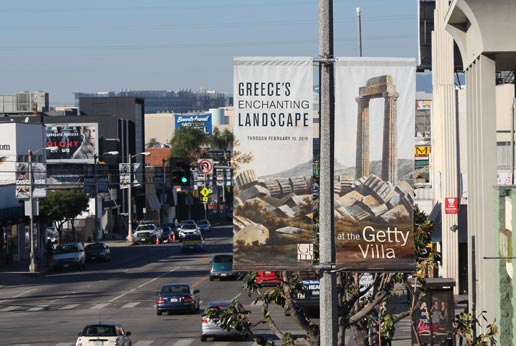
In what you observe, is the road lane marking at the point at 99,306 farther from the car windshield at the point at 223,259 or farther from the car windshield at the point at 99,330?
the car windshield at the point at 99,330

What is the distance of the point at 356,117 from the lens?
15.2 m

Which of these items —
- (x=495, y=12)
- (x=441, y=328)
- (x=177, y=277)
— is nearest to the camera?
(x=495, y=12)

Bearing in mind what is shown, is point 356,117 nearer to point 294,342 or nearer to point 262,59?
point 262,59

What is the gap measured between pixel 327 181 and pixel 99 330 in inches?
770

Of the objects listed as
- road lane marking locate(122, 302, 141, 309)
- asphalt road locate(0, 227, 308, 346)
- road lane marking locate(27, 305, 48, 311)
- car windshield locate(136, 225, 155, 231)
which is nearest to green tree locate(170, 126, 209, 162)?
car windshield locate(136, 225, 155, 231)

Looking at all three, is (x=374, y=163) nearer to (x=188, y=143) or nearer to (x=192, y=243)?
(x=192, y=243)

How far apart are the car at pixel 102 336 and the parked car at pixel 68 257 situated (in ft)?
132

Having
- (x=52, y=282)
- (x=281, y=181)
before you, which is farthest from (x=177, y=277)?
(x=281, y=181)

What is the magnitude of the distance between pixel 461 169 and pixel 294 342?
30815 millimetres

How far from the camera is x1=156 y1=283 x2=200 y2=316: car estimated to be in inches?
1813

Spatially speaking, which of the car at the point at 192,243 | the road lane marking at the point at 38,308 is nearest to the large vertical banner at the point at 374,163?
the road lane marking at the point at 38,308

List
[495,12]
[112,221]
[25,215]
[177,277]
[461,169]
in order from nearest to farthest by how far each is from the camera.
Answer: 1. [495,12]
2. [461,169]
3. [177,277]
4. [25,215]
5. [112,221]

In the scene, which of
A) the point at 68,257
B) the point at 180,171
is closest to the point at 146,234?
the point at 68,257

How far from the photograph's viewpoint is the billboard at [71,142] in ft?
388
